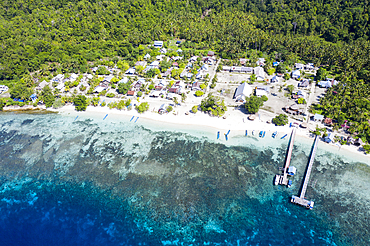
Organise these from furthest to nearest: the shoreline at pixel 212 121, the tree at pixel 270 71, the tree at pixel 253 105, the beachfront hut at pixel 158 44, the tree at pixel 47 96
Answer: the beachfront hut at pixel 158 44, the tree at pixel 270 71, the tree at pixel 47 96, the tree at pixel 253 105, the shoreline at pixel 212 121

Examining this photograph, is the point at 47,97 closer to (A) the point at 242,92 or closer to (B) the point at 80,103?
(B) the point at 80,103

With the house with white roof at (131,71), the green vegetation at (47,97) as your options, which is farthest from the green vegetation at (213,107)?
the green vegetation at (47,97)

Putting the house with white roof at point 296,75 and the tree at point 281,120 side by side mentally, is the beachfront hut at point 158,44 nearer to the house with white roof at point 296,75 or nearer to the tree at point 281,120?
the house with white roof at point 296,75

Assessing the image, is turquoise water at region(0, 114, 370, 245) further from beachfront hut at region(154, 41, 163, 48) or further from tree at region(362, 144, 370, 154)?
beachfront hut at region(154, 41, 163, 48)

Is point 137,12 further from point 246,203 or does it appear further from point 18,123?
point 246,203

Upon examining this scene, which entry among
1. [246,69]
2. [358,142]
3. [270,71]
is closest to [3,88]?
[246,69]
